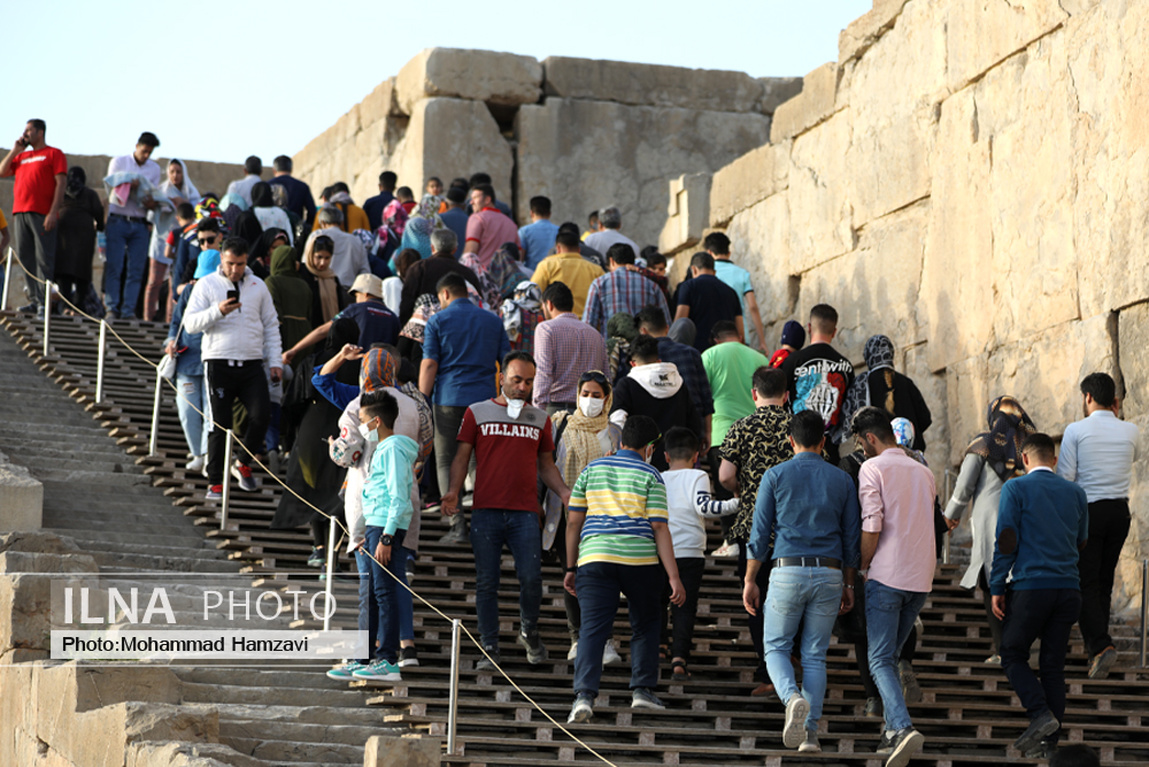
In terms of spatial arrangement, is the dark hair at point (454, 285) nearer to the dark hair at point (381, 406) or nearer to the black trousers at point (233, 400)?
the black trousers at point (233, 400)

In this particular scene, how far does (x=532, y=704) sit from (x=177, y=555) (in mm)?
2870

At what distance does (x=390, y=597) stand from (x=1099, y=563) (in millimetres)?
3871

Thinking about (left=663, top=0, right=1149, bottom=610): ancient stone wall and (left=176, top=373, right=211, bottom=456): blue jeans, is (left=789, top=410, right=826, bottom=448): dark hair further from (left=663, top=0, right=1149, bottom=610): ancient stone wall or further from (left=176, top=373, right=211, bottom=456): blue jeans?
(left=176, top=373, right=211, bottom=456): blue jeans

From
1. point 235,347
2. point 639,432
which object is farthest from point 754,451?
point 235,347

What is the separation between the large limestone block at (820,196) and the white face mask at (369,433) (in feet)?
21.0

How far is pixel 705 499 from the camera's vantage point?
8164 millimetres

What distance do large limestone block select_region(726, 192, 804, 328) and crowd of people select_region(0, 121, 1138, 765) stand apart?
2103mm

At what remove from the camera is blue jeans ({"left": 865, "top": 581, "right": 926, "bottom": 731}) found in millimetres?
7145

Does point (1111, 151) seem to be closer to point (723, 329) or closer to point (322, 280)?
point (723, 329)

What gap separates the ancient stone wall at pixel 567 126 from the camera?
721 inches

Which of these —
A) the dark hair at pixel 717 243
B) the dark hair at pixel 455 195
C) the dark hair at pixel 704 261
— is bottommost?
the dark hair at pixel 704 261

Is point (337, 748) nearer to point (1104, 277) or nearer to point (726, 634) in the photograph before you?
point (726, 634)

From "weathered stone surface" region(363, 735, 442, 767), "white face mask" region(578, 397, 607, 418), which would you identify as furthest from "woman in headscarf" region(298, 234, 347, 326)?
"weathered stone surface" region(363, 735, 442, 767)

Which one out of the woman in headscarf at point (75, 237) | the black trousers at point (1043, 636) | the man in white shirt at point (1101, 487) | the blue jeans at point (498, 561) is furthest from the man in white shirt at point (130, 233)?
the black trousers at point (1043, 636)
